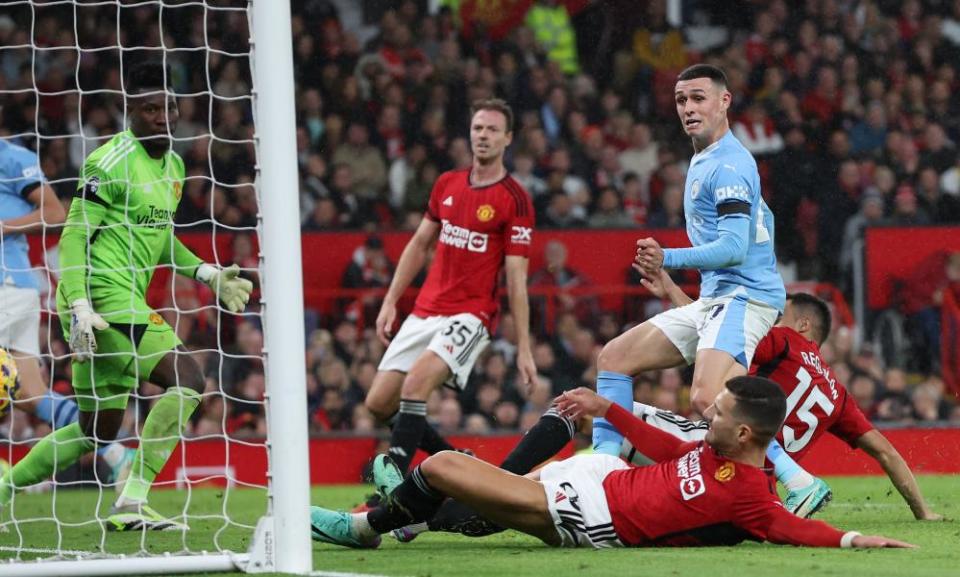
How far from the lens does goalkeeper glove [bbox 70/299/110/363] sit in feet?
20.9

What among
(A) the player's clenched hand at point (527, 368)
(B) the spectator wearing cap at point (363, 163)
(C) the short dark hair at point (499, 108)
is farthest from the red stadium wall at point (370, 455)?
(C) the short dark hair at point (499, 108)

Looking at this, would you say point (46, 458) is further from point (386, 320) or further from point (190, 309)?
point (190, 309)

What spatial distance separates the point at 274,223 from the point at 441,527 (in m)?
1.47

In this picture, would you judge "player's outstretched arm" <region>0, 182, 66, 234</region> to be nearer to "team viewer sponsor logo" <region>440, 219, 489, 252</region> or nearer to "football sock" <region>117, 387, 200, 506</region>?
"football sock" <region>117, 387, 200, 506</region>

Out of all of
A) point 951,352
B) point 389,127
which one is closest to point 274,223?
point 951,352

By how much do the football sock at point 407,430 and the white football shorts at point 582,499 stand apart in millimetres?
1965

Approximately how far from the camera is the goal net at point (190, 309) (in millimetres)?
4914

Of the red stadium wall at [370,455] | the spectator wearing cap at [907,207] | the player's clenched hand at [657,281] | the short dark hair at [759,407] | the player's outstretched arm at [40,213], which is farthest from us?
the spectator wearing cap at [907,207]

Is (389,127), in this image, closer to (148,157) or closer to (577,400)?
(148,157)

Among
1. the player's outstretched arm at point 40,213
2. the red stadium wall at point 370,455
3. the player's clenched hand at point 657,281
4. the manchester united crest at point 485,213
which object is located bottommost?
the red stadium wall at point 370,455

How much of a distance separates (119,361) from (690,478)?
2.90 metres

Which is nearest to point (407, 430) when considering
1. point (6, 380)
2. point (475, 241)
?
point (475, 241)

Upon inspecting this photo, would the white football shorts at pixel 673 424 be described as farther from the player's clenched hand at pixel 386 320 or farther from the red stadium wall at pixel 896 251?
the red stadium wall at pixel 896 251

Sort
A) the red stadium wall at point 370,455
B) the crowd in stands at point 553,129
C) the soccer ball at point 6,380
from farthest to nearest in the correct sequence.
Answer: the crowd in stands at point 553,129 < the red stadium wall at point 370,455 < the soccer ball at point 6,380
